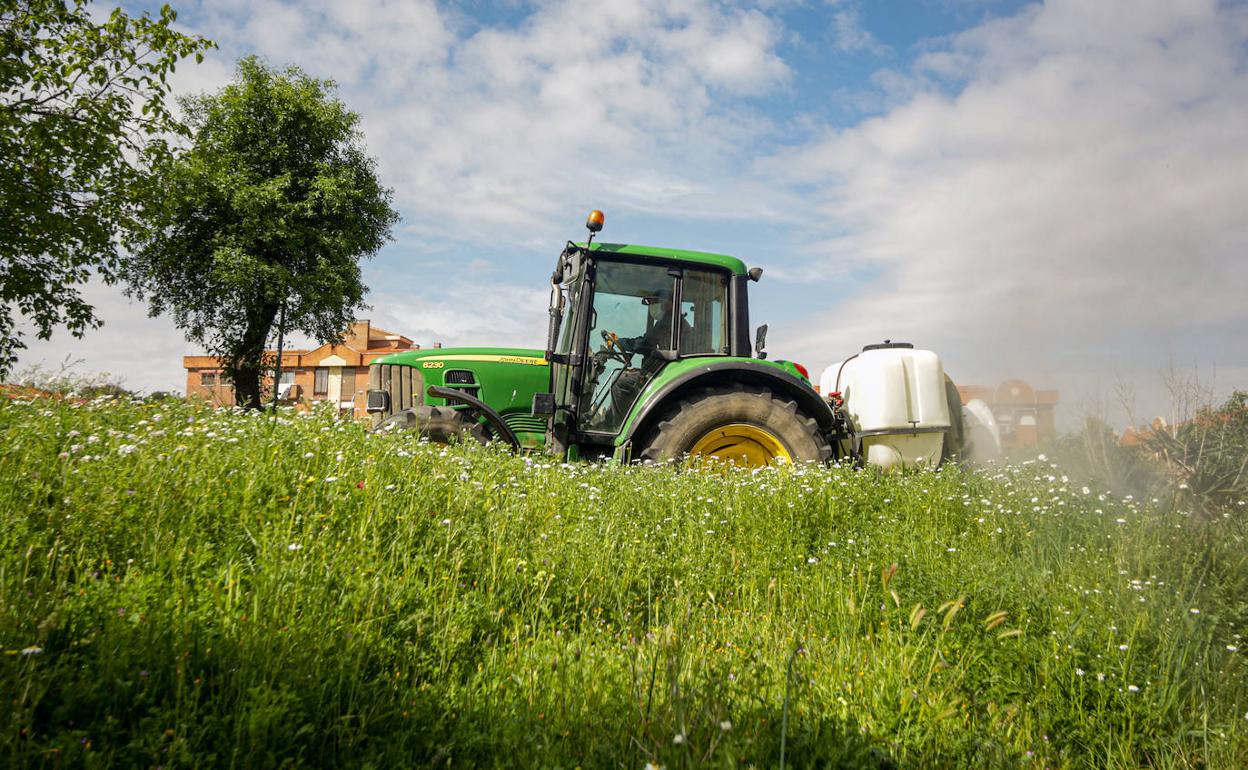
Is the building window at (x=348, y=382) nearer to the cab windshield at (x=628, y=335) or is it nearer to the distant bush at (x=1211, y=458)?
the cab windshield at (x=628, y=335)

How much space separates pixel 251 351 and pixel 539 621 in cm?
A: 2152

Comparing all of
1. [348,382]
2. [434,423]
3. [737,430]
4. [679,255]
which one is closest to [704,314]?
[679,255]

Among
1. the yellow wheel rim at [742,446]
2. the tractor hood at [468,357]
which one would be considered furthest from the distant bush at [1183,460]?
the tractor hood at [468,357]

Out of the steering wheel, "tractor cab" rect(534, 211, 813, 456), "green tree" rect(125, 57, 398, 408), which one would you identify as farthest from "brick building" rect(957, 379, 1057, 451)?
"green tree" rect(125, 57, 398, 408)

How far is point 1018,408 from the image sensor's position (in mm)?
8406

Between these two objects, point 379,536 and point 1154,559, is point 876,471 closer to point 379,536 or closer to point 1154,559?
point 1154,559

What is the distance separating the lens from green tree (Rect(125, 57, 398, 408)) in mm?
19516

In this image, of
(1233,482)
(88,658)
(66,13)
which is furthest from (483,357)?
(66,13)

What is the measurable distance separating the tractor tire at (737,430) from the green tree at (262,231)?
56.0 feet

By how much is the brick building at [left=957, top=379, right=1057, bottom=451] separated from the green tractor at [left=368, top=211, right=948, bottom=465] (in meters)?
2.27

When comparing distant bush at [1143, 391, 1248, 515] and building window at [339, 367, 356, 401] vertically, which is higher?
building window at [339, 367, 356, 401]

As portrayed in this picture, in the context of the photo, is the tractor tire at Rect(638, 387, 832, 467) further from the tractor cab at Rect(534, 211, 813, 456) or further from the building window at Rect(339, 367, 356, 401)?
the building window at Rect(339, 367, 356, 401)

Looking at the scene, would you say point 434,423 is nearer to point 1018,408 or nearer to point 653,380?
point 653,380

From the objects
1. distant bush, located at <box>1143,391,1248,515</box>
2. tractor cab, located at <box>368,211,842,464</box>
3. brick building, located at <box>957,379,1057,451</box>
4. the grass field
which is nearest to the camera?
the grass field
